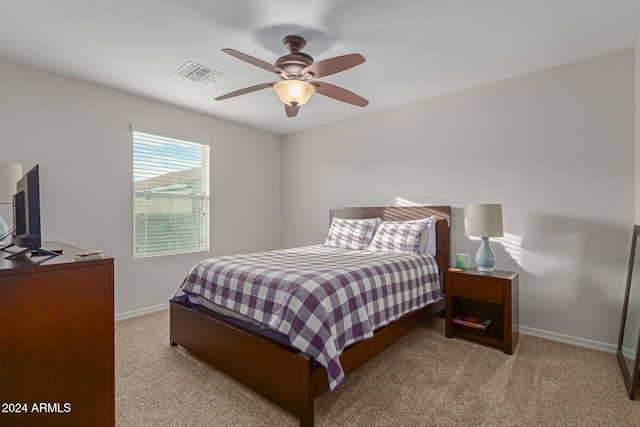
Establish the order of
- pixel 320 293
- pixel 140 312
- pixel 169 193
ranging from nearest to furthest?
pixel 320 293 < pixel 140 312 < pixel 169 193

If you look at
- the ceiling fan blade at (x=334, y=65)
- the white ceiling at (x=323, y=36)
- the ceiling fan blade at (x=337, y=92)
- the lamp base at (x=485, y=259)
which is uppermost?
the white ceiling at (x=323, y=36)

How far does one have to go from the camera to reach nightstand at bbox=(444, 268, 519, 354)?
2.64 m

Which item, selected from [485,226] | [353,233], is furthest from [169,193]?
[485,226]

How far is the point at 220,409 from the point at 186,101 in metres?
3.30

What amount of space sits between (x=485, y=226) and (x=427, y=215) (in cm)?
82

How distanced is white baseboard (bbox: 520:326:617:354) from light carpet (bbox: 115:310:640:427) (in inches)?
3.0

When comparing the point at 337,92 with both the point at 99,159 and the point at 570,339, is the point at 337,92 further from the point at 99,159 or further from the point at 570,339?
the point at 570,339

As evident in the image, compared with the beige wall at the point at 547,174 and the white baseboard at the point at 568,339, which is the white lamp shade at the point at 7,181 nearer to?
the white baseboard at the point at 568,339

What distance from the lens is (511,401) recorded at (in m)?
1.94

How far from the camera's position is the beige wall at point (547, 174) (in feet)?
8.63

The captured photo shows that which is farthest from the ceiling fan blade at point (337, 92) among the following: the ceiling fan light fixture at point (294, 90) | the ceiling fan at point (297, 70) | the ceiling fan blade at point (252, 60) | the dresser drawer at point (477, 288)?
the dresser drawer at point (477, 288)

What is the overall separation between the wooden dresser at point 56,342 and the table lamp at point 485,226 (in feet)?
9.30

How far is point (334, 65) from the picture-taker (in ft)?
6.95

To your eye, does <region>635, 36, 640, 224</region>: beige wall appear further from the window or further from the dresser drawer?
the window
